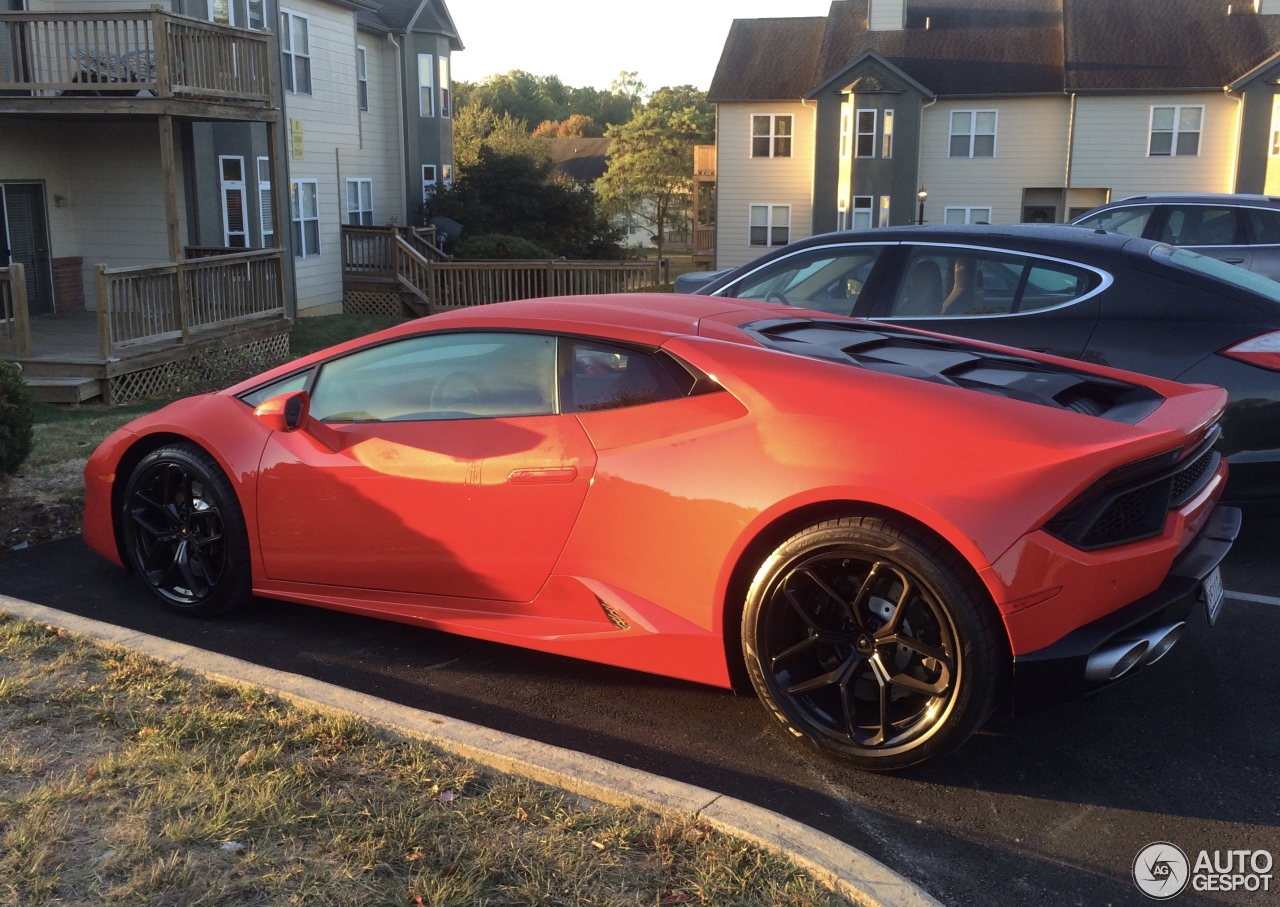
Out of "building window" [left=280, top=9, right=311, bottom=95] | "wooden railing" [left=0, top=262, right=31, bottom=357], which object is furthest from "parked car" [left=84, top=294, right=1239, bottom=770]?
"building window" [left=280, top=9, right=311, bottom=95]

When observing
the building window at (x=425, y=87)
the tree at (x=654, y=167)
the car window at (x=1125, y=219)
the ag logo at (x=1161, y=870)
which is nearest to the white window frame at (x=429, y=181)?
the building window at (x=425, y=87)

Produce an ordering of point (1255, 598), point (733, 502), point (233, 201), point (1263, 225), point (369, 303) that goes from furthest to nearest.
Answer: point (369, 303) < point (233, 201) < point (1263, 225) < point (1255, 598) < point (733, 502)

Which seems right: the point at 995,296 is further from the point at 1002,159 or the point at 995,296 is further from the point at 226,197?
the point at 1002,159

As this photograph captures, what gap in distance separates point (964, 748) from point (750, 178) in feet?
128

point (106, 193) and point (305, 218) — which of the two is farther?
point (305, 218)

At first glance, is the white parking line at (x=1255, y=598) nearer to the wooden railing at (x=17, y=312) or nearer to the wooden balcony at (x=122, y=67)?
the wooden railing at (x=17, y=312)

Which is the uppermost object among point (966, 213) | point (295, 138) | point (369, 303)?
point (295, 138)

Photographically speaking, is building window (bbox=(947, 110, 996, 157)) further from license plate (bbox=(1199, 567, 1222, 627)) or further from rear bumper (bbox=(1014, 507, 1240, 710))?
rear bumper (bbox=(1014, 507, 1240, 710))

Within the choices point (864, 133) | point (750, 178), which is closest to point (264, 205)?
point (750, 178)

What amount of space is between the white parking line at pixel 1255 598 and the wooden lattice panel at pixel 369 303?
2281 centimetres

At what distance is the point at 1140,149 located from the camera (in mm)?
38031

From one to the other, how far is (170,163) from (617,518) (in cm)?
1385

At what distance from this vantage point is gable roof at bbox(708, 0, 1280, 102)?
3756 centimetres

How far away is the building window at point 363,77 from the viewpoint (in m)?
29.5
